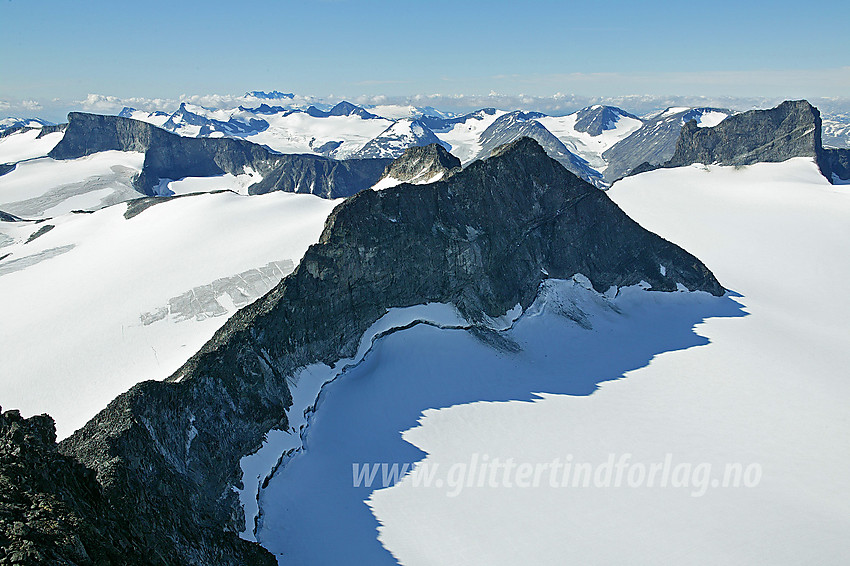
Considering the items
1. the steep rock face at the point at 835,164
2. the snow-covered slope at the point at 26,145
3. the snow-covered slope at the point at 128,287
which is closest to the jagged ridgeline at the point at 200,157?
the snow-covered slope at the point at 26,145

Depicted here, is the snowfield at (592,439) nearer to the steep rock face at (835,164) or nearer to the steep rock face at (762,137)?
the steep rock face at (762,137)

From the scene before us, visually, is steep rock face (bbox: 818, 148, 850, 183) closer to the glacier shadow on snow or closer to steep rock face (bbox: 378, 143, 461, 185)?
the glacier shadow on snow

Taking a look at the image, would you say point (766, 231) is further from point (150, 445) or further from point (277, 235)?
point (150, 445)

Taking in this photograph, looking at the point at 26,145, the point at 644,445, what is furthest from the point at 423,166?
the point at 26,145

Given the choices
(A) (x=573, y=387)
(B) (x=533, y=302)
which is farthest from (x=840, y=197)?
(A) (x=573, y=387)

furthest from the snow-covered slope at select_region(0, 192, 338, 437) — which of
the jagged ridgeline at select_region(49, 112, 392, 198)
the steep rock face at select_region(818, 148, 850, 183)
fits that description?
the steep rock face at select_region(818, 148, 850, 183)

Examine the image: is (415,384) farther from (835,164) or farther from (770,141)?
(835,164)
